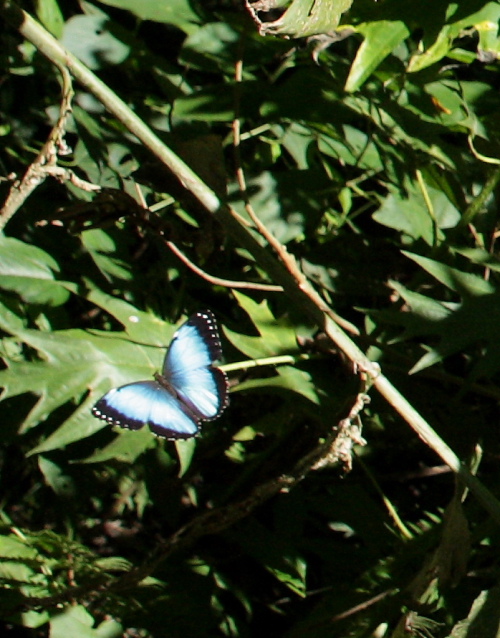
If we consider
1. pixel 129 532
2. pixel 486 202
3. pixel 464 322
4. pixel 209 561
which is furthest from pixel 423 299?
pixel 129 532

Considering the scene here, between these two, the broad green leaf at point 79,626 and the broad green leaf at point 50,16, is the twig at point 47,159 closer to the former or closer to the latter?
the broad green leaf at point 50,16

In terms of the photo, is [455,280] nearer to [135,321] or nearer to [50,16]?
[135,321]

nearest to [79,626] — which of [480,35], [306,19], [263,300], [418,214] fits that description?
[263,300]

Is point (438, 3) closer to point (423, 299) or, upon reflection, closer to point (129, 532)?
→ point (423, 299)

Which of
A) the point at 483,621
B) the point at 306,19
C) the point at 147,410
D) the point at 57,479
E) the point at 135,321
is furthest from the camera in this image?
the point at 57,479

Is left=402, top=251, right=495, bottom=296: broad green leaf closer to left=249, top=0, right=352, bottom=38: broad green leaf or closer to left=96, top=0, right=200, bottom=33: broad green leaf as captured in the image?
left=249, top=0, right=352, bottom=38: broad green leaf

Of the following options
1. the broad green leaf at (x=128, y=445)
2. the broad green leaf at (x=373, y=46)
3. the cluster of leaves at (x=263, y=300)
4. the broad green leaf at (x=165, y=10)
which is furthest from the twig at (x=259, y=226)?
the broad green leaf at (x=128, y=445)

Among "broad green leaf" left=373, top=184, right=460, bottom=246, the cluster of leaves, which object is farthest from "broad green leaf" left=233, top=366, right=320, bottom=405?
"broad green leaf" left=373, top=184, right=460, bottom=246
